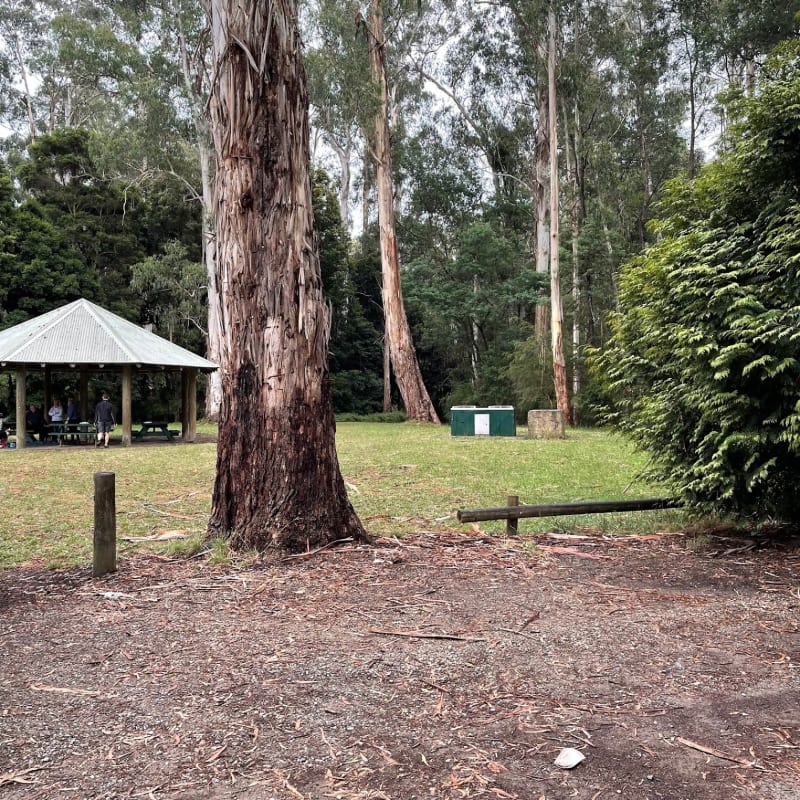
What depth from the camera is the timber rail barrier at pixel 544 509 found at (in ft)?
21.8

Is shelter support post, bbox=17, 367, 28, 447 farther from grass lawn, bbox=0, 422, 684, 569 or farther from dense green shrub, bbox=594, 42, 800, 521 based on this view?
dense green shrub, bbox=594, 42, 800, 521

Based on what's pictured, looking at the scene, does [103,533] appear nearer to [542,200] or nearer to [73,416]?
[73,416]

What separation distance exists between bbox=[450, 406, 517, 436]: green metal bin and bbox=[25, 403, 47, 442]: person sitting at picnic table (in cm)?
1250

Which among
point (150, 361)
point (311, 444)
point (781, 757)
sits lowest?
point (781, 757)

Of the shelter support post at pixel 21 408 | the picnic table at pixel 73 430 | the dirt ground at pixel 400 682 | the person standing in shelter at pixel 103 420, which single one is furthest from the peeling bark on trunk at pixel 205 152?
the dirt ground at pixel 400 682

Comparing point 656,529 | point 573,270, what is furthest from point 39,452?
point 573,270

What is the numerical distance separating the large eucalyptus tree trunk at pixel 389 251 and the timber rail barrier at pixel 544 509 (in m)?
21.6

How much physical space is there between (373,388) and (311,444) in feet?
105

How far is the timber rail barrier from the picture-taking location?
6.65 m

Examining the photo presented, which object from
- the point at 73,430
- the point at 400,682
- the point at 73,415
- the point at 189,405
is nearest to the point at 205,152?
the point at 189,405

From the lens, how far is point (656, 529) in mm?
7391

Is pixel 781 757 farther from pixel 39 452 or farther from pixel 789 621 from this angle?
pixel 39 452


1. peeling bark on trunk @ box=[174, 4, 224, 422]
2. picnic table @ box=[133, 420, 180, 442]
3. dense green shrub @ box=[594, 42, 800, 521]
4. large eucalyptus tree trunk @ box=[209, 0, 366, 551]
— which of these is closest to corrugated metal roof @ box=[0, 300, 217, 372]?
picnic table @ box=[133, 420, 180, 442]

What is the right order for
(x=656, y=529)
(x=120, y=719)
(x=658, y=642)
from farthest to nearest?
(x=656, y=529) → (x=658, y=642) → (x=120, y=719)
